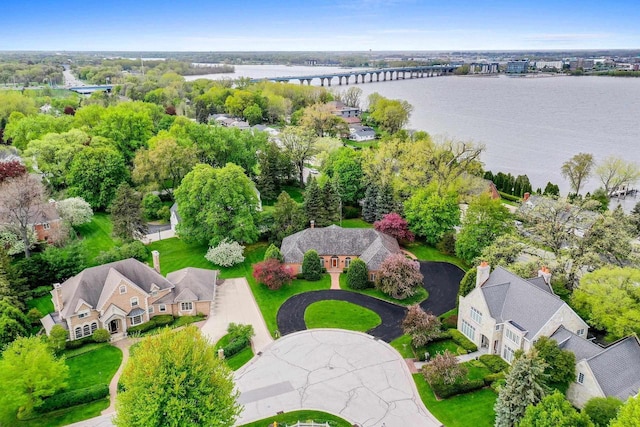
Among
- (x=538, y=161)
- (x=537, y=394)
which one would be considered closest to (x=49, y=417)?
(x=537, y=394)

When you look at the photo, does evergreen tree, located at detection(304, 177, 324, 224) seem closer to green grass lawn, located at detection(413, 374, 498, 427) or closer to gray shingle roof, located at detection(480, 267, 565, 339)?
gray shingle roof, located at detection(480, 267, 565, 339)

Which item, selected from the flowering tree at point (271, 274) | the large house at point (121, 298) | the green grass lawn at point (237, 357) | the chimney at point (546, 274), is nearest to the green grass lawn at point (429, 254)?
the chimney at point (546, 274)

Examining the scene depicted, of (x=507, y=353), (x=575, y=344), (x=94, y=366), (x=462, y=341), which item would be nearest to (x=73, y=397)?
(x=94, y=366)

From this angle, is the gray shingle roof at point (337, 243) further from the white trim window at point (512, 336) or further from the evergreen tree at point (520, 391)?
the evergreen tree at point (520, 391)

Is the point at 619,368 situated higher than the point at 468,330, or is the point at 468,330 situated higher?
the point at 619,368

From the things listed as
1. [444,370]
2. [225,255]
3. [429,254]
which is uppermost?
[444,370]

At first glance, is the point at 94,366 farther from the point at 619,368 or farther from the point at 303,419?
the point at 619,368

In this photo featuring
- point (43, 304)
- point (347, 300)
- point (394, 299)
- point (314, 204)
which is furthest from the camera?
point (314, 204)

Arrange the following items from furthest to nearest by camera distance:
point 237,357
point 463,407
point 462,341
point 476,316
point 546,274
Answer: point 546,274 → point 462,341 → point 476,316 → point 237,357 → point 463,407
